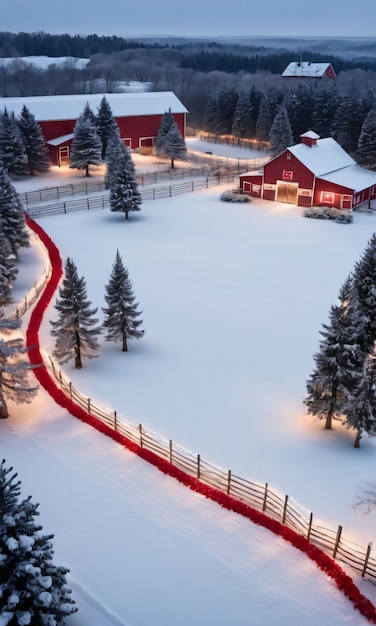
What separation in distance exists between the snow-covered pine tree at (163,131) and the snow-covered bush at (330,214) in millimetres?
20707

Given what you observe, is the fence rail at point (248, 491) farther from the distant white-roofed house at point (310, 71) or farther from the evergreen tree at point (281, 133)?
the distant white-roofed house at point (310, 71)

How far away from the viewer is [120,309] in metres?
21.2

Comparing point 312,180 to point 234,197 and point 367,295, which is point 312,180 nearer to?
point 234,197

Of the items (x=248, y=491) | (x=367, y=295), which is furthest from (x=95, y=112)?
(x=248, y=491)

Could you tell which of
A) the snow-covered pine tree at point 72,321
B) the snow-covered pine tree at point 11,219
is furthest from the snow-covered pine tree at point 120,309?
the snow-covered pine tree at point 11,219

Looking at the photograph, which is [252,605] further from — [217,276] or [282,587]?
[217,276]

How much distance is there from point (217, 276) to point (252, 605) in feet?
65.1

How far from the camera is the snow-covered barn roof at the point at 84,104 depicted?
5347cm

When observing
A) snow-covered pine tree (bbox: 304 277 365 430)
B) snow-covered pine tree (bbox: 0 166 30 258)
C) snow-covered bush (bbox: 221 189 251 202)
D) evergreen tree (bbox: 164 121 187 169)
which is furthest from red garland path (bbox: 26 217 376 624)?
evergreen tree (bbox: 164 121 187 169)

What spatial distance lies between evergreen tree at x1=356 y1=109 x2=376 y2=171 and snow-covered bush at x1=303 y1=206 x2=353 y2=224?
1338 centimetres

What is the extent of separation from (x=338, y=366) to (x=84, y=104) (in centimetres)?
4868

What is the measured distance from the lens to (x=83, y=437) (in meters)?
15.7

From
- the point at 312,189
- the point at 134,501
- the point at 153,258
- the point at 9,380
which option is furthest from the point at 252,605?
the point at 312,189

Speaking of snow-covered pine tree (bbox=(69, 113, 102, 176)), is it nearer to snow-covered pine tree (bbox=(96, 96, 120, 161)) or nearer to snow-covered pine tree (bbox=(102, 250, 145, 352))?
snow-covered pine tree (bbox=(96, 96, 120, 161))
